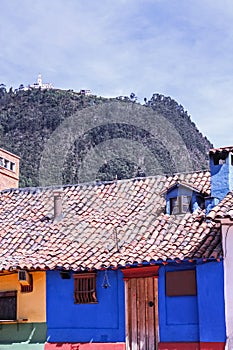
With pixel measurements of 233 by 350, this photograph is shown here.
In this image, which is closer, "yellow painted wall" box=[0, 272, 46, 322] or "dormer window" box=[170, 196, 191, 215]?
"yellow painted wall" box=[0, 272, 46, 322]

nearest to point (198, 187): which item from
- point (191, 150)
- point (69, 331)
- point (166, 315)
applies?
point (166, 315)

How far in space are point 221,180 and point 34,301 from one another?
6.19 metres

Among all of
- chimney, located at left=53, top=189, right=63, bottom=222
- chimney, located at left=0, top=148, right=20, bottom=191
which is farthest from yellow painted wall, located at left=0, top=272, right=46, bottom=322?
chimney, located at left=0, top=148, right=20, bottom=191

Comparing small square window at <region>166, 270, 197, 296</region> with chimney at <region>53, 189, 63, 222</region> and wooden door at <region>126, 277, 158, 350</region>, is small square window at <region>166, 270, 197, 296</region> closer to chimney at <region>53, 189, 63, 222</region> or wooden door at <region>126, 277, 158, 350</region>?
wooden door at <region>126, 277, 158, 350</region>

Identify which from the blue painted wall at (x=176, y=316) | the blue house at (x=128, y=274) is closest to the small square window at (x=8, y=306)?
the blue house at (x=128, y=274)

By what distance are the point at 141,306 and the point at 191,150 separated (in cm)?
4471

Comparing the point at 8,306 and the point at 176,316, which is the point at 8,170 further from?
the point at 176,316

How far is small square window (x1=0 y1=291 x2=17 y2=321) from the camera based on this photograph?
19453mm

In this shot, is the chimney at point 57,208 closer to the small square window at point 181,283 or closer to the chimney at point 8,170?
the small square window at point 181,283

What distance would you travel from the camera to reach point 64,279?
62.2ft

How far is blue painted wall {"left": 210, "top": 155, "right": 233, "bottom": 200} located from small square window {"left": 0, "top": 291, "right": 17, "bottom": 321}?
6349 millimetres

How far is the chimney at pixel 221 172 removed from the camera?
1858 centimetres

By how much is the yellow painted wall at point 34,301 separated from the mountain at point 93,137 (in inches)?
1235

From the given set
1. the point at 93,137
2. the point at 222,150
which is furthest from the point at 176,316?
the point at 93,137
